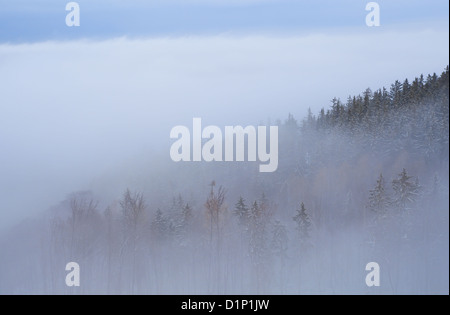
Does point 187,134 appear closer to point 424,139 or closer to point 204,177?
point 204,177

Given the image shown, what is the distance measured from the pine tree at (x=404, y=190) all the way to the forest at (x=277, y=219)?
0.04 m

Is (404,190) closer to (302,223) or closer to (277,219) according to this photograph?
(302,223)

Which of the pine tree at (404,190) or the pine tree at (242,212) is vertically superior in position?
the pine tree at (404,190)

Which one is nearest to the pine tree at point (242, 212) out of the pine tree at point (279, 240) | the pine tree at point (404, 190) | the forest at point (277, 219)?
the forest at point (277, 219)

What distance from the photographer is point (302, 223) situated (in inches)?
961

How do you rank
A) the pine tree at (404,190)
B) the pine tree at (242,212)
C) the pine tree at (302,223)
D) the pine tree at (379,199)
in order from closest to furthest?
1. the pine tree at (404,190)
2. the pine tree at (379,199)
3. the pine tree at (302,223)
4. the pine tree at (242,212)

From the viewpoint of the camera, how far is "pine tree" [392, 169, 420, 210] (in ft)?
76.8

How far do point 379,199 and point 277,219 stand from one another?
407cm

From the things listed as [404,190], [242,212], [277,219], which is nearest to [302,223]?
[277,219]

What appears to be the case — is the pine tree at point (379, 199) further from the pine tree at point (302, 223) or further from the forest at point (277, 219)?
the pine tree at point (302, 223)

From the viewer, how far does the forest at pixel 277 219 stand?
23.6 m

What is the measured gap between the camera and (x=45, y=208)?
25.7 metres
